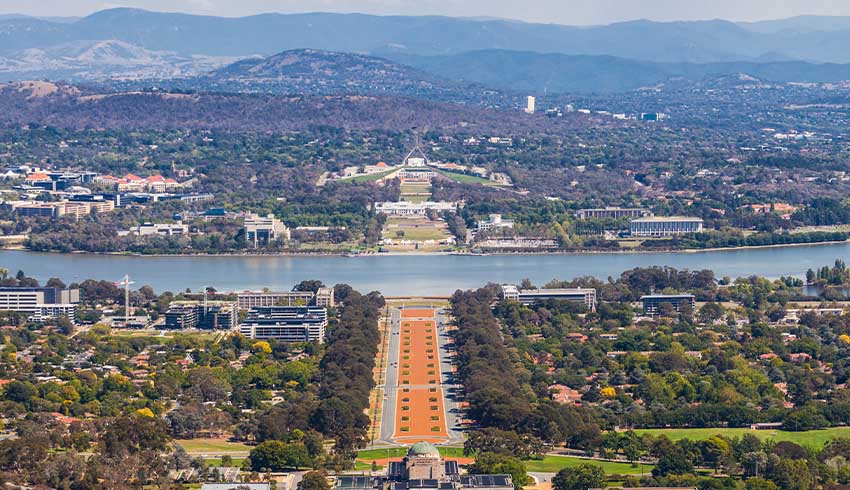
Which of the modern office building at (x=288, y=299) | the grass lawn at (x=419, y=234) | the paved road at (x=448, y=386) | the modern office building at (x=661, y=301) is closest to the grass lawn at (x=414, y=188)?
the grass lawn at (x=419, y=234)

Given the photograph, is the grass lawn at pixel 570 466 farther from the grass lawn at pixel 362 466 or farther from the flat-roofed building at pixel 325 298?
the flat-roofed building at pixel 325 298

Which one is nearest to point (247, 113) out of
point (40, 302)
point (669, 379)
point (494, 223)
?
point (494, 223)

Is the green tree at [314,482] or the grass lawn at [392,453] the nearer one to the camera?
the green tree at [314,482]

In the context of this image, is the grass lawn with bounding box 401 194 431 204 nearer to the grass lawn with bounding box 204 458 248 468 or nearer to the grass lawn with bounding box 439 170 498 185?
the grass lawn with bounding box 439 170 498 185

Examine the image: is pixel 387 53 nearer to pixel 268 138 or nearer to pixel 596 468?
pixel 268 138

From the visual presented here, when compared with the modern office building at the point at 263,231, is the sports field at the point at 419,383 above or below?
below

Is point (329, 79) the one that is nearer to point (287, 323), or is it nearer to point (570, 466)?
point (287, 323)
